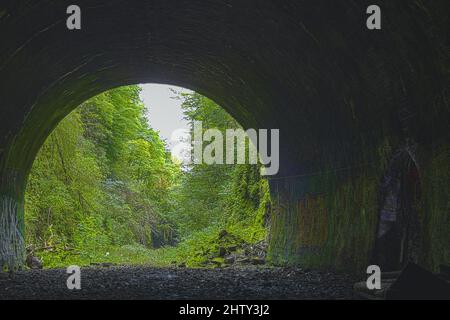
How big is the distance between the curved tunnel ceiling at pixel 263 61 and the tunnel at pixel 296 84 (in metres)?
0.02

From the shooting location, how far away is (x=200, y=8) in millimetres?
8156

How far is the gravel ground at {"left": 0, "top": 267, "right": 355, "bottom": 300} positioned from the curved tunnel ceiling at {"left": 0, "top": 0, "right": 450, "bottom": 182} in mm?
1941

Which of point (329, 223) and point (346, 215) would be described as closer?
point (346, 215)

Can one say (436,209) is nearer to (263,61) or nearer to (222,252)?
(263,61)

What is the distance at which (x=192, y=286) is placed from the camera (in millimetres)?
8438

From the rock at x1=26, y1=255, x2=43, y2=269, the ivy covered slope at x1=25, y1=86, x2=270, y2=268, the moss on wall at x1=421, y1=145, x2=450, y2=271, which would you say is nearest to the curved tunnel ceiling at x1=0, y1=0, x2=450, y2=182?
the moss on wall at x1=421, y1=145, x2=450, y2=271

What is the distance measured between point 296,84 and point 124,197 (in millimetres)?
20260

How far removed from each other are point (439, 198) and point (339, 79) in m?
2.37

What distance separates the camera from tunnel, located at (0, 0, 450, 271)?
20.4 ft

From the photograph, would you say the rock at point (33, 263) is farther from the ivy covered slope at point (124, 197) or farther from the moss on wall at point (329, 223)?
the moss on wall at point (329, 223)

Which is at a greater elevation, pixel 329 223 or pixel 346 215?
pixel 346 215

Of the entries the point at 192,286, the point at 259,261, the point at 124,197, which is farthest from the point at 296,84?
the point at 124,197

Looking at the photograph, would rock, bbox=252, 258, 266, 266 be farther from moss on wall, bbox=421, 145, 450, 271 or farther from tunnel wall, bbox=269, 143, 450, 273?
moss on wall, bbox=421, 145, 450, 271
